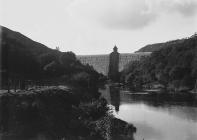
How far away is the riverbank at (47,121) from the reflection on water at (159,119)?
16.4 ft

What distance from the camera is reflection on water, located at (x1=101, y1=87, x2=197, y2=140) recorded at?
63312 mm

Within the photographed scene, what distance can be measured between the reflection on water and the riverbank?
16.4 ft

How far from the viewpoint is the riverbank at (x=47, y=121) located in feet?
168

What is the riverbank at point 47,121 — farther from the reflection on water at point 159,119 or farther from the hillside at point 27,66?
the hillside at point 27,66

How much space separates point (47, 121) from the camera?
55688 mm

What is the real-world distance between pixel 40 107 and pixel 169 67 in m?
149

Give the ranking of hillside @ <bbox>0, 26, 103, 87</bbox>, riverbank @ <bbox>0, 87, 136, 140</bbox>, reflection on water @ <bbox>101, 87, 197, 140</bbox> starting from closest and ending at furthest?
riverbank @ <bbox>0, 87, 136, 140</bbox> → reflection on water @ <bbox>101, 87, 197, 140</bbox> → hillside @ <bbox>0, 26, 103, 87</bbox>

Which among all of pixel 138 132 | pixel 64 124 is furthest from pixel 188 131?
pixel 64 124

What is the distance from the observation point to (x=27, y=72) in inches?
3654

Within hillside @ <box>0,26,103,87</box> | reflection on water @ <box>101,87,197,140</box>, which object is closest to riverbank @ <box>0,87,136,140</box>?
reflection on water @ <box>101,87,197,140</box>

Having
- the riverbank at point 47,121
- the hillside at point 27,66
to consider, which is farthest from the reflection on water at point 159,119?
the hillside at point 27,66

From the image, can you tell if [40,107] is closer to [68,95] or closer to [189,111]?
[68,95]

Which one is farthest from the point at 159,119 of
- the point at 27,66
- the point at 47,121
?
the point at 27,66

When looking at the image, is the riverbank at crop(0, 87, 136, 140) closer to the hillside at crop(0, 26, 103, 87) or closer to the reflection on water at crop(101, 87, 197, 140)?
the reflection on water at crop(101, 87, 197, 140)
